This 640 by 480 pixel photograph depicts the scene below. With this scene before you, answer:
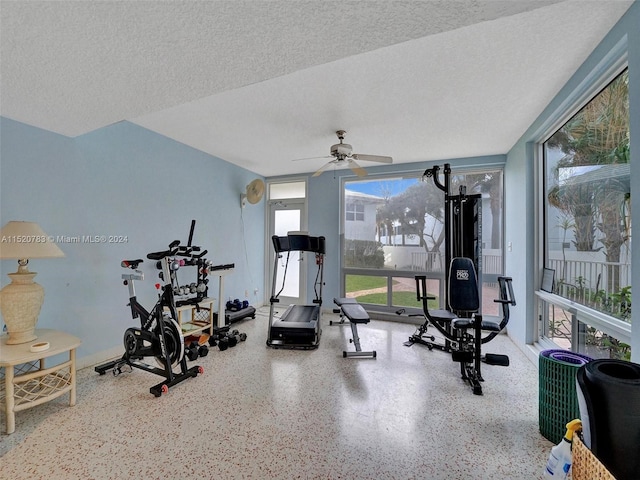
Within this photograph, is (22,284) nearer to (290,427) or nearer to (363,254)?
(290,427)

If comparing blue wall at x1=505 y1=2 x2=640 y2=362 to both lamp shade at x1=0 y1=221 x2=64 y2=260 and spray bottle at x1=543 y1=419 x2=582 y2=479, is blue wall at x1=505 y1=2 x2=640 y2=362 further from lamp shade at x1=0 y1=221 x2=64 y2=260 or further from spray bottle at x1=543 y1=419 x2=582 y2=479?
lamp shade at x1=0 y1=221 x2=64 y2=260

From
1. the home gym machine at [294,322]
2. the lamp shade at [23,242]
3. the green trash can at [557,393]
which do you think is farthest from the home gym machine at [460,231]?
the lamp shade at [23,242]

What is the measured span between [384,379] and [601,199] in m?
2.41

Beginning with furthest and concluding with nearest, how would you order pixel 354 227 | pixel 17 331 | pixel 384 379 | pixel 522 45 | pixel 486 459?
pixel 354 227, pixel 384 379, pixel 17 331, pixel 522 45, pixel 486 459

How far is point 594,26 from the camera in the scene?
1.66 metres

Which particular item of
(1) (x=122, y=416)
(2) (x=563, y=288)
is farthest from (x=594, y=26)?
(1) (x=122, y=416)

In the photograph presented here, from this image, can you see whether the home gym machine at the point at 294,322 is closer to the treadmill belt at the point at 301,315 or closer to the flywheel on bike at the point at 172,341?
the treadmill belt at the point at 301,315

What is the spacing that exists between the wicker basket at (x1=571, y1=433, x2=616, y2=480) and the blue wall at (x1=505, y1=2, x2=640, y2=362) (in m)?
0.69

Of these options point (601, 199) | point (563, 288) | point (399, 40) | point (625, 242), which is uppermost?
point (399, 40)

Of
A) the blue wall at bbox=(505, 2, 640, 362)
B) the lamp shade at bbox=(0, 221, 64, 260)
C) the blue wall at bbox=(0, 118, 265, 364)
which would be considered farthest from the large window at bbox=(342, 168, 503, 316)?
the lamp shade at bbox=(0, 221, 64, 260)

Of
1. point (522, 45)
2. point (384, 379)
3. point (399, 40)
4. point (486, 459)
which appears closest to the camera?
point (399, 40)

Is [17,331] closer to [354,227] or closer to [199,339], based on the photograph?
[199,339]

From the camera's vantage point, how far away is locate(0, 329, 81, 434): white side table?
182 cm

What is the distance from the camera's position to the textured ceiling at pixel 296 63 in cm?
123
